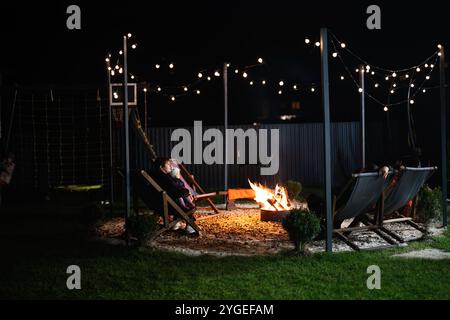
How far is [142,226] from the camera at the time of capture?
21.1ft

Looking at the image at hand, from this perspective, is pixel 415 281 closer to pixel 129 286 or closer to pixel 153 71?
pixel 129 286

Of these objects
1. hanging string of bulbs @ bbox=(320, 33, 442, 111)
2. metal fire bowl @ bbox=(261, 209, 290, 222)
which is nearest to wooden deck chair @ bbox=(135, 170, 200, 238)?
metal fire bowl @ bbox=(261, 209, 290, 222)

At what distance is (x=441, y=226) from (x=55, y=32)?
53.3ft

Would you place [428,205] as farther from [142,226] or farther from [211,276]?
[142,226]

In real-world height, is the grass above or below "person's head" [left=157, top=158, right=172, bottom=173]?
below

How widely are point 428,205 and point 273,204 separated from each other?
2.30 metres

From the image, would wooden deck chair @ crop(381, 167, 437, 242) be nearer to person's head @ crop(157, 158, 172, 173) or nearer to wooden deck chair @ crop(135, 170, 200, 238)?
wooden deck chair @ crop(135, 170, 200, 238)

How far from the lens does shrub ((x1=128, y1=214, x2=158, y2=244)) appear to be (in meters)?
6.46

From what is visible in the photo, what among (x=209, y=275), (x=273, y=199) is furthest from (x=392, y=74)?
(x=209, y=275)

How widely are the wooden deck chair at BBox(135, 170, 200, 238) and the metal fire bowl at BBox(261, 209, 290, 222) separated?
4.77 ft

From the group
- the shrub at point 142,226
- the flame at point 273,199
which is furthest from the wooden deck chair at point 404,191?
the shrub at point 142,226
